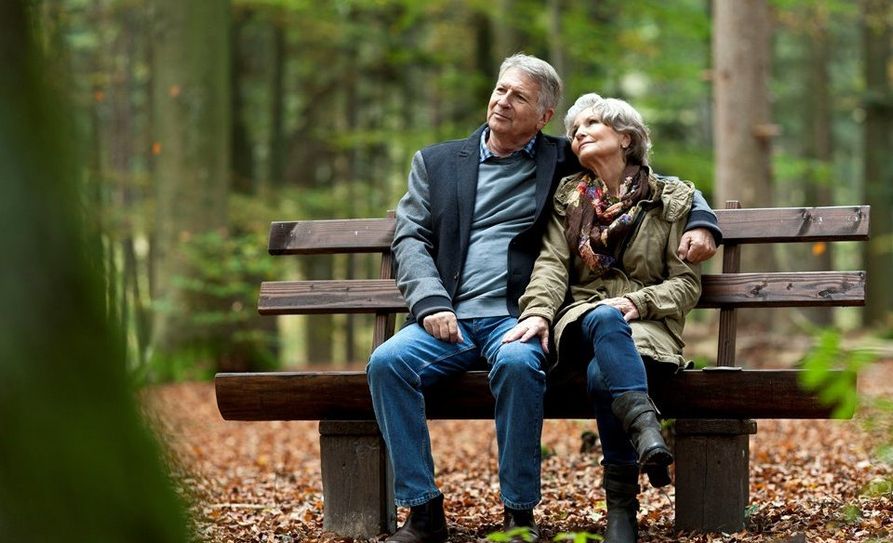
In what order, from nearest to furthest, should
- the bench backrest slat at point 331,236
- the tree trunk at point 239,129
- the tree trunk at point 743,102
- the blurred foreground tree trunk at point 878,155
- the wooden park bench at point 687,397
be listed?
the wooden park bench at point 687,397 → the bench backrest slat at point 331,236 → the tree trunk at point 743,102 → the tree trunk at point 239,129 → the blurred foreground tree trunk at point 878,155

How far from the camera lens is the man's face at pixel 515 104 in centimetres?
435

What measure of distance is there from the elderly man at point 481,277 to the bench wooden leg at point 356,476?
0.30 meters

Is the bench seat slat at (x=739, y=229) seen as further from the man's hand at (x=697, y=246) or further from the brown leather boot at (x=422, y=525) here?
the brown leather boot at (x=422, y=525)

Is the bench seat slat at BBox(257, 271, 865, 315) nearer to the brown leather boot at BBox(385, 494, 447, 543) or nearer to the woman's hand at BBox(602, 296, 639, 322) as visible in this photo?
the woman's hand at BBox(602, 296, 639, 322)

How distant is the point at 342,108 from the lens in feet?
70.2

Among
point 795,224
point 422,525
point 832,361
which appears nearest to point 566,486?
point 422,525

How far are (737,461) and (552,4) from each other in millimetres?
10757

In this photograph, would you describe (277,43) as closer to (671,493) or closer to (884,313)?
(884,313)

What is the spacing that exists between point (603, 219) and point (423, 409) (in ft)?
3.20

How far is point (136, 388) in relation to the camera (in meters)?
1.68

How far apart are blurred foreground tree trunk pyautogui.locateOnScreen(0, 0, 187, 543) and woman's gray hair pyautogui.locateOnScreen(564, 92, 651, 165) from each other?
2902 mm

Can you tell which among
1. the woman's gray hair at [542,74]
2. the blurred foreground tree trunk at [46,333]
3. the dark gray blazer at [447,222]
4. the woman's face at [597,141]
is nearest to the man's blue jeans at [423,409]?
the dark gray blazer at [447,222]

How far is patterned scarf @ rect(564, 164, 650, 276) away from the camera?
407 cm

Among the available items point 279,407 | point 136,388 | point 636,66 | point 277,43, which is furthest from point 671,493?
point 277,43
